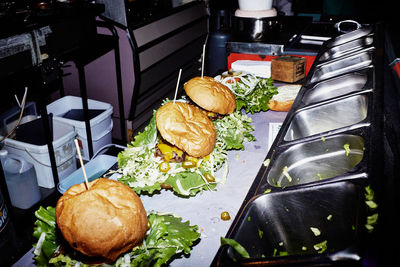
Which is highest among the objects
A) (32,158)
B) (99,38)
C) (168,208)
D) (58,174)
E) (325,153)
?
(99,38)

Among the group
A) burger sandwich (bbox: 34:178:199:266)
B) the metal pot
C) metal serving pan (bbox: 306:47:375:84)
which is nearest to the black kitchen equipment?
the metal pot

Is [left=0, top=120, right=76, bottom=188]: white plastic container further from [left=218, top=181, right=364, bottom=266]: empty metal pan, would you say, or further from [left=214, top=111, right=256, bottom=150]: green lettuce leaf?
[left=218, top=181, right=364, bottom=266]: empty metal pan

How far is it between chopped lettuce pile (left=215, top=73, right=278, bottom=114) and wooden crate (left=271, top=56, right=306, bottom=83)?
20 cm

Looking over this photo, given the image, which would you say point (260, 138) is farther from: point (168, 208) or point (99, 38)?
point (99, 38)

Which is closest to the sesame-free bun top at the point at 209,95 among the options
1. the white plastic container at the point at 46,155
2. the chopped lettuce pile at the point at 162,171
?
the chopped lettuce pile at the point at 162,171

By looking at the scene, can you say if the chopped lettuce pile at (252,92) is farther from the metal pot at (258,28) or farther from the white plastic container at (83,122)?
the white plastic container at (83,122)

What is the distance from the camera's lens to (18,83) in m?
2.97

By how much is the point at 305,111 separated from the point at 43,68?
253cm

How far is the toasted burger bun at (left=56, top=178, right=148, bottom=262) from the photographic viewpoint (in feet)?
4.12

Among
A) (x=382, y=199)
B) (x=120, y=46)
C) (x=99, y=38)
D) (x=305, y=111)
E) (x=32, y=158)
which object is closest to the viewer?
(x=382, y=199)

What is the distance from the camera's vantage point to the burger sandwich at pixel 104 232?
126 cm

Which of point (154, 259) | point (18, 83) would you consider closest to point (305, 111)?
point (154, 259)

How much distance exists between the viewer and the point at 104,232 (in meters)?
1.26

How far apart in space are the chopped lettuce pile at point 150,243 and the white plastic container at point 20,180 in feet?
7.15
